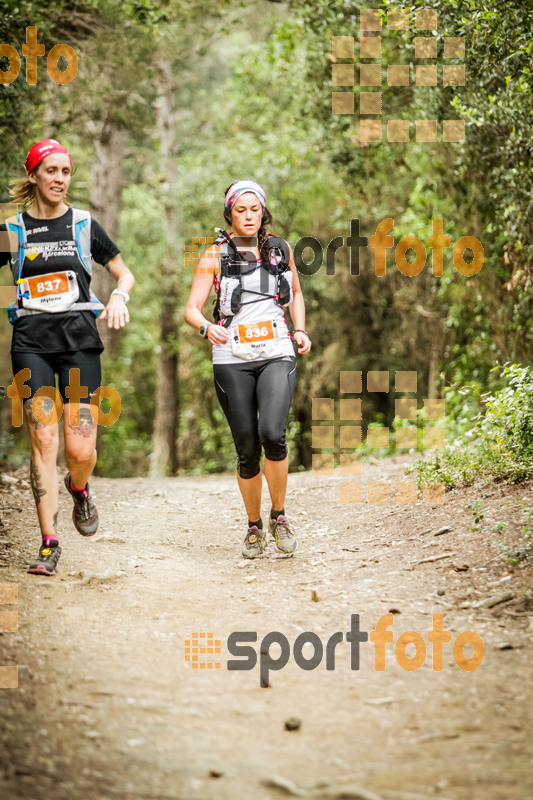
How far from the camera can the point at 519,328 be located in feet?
28.2

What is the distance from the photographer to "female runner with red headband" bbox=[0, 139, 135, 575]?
15.4 ft

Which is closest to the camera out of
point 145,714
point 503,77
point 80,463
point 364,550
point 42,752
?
point 42,752

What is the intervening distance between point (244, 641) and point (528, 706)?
1.33m

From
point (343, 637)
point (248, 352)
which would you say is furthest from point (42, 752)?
point (248, 352)

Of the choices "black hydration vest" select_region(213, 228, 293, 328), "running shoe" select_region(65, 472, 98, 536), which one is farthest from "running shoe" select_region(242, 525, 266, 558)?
"black hydration vest" select_region(213, 228, 293, 328)

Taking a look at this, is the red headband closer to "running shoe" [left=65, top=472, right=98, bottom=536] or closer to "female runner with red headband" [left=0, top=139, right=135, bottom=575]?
"female runner with red headband" [left=0, top=139, right=135, bottom=575]

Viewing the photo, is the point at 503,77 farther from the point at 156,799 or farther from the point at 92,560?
Answer: the point at 156,799

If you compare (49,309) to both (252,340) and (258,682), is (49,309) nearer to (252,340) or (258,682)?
(252,340)

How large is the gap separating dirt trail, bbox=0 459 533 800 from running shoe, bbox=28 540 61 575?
61mm

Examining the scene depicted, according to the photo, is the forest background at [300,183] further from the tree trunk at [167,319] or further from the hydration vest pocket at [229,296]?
the hydration vest pocket at [229,296]

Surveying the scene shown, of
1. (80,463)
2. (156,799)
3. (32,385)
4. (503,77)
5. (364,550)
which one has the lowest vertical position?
(364,550)

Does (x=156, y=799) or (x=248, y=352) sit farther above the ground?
(x=248, y=352)

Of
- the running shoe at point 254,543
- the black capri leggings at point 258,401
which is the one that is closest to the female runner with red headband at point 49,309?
the black capri leggings at point 258,401

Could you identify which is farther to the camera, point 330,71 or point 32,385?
point 330,71
